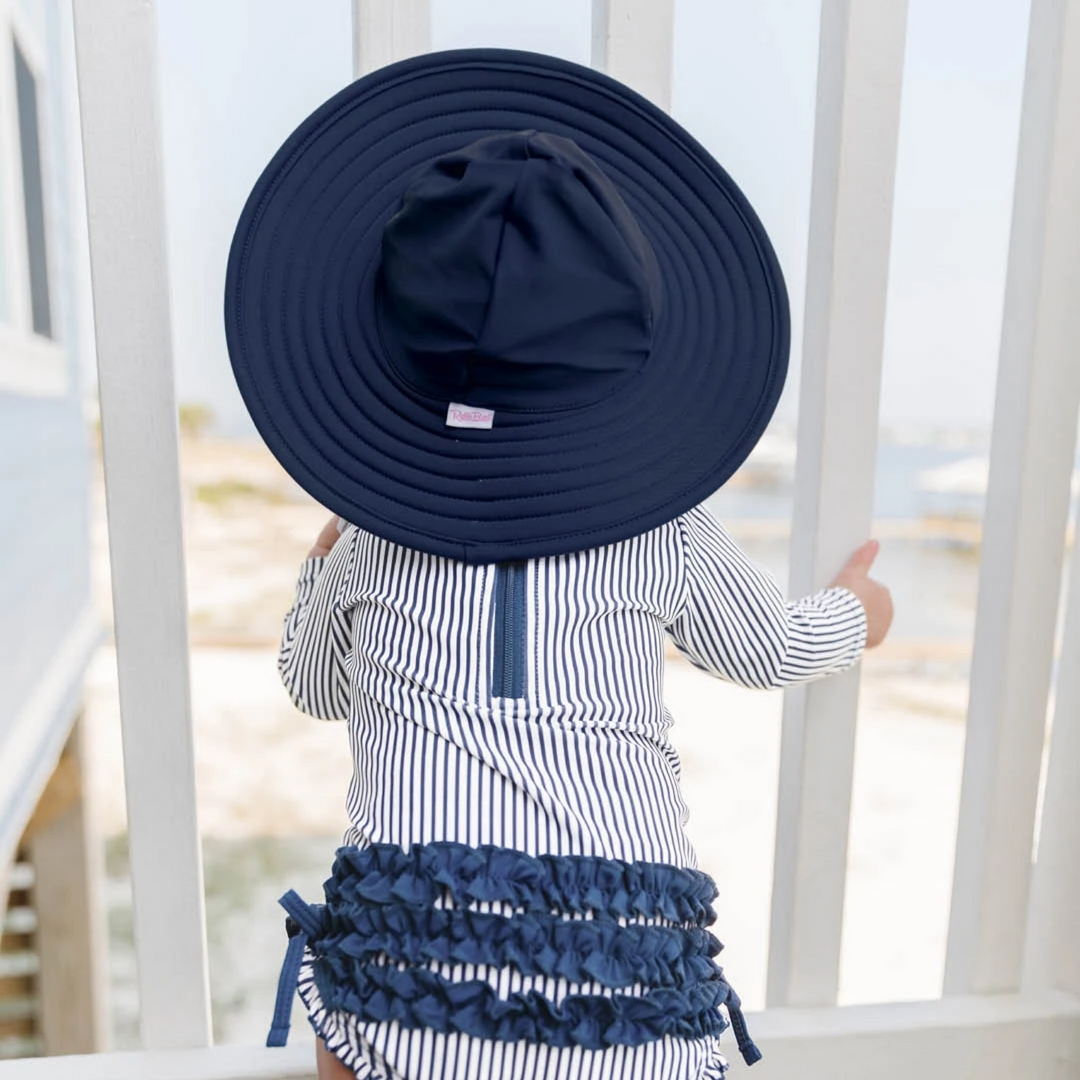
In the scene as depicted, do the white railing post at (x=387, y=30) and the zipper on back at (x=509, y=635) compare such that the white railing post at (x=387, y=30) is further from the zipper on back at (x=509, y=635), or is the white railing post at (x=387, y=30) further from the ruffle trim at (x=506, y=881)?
the ruffle trim at (x=506, y=881)

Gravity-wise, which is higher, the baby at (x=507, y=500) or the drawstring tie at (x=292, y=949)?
the baby at (x=507, y=500)

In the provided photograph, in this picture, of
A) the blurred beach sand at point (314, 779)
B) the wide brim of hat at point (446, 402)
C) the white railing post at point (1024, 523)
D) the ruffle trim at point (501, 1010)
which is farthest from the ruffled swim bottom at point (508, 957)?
the blurred beach sand at point (314, 779)

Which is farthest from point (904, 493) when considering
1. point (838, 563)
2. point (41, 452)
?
point (838, 563)

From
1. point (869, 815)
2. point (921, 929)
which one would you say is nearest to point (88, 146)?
point (921, 929)

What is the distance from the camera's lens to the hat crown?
66cm

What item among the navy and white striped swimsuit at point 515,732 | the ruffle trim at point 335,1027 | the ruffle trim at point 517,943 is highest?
the navy and white striped swimsuit at point 515,732

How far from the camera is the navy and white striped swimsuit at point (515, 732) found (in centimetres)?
67

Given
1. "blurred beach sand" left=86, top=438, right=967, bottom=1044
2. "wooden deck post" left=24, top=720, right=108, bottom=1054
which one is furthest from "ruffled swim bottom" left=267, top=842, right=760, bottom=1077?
"blurred beach sand" left=86, top=438, right=967, bottom=1044

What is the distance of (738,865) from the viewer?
761 cm

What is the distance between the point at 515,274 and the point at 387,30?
13.3 inches

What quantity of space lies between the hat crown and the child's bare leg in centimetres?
50

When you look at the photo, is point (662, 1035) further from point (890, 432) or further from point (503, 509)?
point (890, 432)

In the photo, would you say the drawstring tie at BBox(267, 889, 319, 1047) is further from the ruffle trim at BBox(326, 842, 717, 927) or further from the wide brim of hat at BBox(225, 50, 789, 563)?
the wide brim of hat at BBox(225, 50, 789, 563)

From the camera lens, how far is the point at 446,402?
71cm
